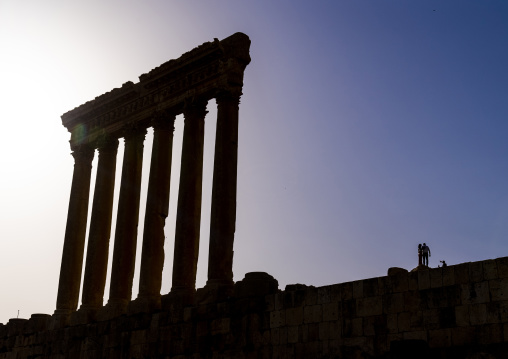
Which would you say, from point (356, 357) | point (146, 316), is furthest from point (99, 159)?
point (356, 357)

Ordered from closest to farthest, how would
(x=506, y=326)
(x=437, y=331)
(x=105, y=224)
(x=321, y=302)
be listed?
(x=506, y=326) → (x=437, y=331) → (x=321, y=302) → (x=105, y=224)

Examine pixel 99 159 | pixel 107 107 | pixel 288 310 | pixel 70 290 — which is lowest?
pixel 288 310

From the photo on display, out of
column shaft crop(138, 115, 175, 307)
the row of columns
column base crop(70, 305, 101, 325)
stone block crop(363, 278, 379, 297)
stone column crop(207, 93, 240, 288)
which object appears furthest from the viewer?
column base crop(70, 305, 101, 325)

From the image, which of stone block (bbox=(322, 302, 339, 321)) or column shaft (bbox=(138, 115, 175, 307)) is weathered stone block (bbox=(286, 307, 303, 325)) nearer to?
stone block (bbox=(322, 302, 339, 321))

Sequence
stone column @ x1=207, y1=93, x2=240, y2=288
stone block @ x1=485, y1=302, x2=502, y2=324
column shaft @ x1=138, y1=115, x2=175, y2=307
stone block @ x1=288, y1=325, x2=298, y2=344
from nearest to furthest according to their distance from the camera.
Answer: stone block @ x1=485, y1=302, x2=502, y2=324 < stone block @ x1=288, y1=325, x2=298, y2=344 < stone column @ x1=207, y1=93, x2=240, y2=288 < column shaft @ x1=138, y1=115, x2=175, y2=307

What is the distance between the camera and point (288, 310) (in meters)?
20.5

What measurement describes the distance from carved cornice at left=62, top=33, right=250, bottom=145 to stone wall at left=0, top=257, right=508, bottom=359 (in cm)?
801

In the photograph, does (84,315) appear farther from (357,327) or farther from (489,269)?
(489,269)

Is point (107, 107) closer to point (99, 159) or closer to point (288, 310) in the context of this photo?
point (99, 159)

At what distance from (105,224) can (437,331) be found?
16.1 meters

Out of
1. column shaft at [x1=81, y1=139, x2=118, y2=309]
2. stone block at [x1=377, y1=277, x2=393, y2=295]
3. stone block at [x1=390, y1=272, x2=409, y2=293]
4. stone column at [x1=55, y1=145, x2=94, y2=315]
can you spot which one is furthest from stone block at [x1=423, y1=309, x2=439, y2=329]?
stone column at [x1=55, y1=145, x2=94, y2=315]

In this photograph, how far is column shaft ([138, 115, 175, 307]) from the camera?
83.7 feet

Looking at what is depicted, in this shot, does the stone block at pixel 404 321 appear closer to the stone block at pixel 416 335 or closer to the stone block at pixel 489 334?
the stone block at pixel 416 335

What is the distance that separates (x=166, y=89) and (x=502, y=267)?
15959 millimetres
